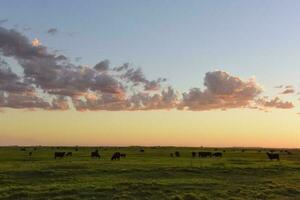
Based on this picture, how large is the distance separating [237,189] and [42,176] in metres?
18.2

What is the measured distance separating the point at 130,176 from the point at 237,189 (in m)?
11.1

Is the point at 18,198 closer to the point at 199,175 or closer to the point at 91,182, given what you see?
the point at 91,182

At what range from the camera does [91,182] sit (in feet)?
127

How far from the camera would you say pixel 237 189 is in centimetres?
3684

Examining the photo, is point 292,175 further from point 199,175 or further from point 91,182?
point 91,182

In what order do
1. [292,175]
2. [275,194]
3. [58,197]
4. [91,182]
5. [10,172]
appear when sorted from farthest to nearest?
[292,175], [10,172], [91,182], [275,194], [58,197]

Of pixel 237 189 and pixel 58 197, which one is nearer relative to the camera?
pixel 58 197

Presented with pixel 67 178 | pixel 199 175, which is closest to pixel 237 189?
pixel 199 175

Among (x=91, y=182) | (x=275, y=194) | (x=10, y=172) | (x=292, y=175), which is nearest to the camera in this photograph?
(x=275, y=194)

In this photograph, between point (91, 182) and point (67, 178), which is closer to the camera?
point (91, 182)

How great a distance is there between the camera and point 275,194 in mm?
35438

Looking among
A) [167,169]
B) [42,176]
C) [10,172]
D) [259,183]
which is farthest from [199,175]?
[10,172]

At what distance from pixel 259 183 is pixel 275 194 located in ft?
19.3

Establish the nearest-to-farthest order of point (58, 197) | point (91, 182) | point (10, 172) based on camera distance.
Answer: point (58, 197) < point (91, 182) < point (10, 172)
